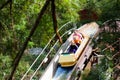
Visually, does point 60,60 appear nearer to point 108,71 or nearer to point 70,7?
point 70,7

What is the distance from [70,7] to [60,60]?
133 centimetres

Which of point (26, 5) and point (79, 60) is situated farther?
point (79, 60)

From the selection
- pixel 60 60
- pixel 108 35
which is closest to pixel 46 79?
pixel 60 60

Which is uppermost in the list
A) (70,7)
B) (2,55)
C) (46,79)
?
(70,7)

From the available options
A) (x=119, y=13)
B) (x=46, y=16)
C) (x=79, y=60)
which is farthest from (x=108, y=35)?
(x=79, y=60)

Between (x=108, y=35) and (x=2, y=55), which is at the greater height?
(x=108, y=35)

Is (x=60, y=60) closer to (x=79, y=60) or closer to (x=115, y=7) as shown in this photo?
(x=79, y=60)

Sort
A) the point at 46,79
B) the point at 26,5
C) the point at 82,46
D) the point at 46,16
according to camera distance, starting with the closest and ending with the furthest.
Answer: the point at 26,5
the point at 46,16
the point at 46,79
the point at 82,46

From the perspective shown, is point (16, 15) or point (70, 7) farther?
point (70, 7)

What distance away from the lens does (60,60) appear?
8148 millimetres

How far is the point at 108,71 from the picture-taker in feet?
7.45

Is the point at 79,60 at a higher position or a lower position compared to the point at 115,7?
lower

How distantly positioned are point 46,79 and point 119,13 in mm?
5327

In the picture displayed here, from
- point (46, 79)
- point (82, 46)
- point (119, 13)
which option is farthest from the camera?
point (82, 46)
